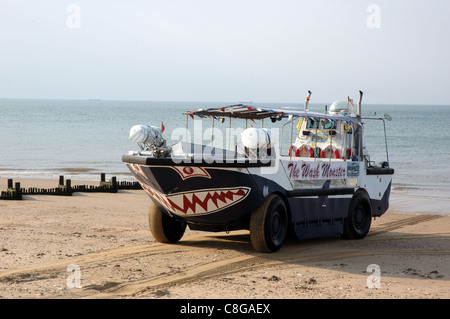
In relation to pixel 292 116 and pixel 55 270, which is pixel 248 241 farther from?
pixel 55 270

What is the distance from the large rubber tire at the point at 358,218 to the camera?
523 inches

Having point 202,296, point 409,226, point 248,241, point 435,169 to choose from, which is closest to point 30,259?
point 202,296

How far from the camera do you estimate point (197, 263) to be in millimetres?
10422

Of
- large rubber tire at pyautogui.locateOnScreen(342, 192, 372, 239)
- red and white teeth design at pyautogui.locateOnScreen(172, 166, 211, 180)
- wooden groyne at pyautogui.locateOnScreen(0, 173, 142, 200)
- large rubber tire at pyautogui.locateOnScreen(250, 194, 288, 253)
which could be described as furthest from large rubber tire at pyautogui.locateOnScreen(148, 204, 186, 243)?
wooden groyne at pyautogui.locateOnScreen(0, 173, 142, 200)

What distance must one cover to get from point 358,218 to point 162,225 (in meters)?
4.14

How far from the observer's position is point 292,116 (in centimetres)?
1138

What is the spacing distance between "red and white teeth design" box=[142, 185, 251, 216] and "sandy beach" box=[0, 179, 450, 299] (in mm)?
774

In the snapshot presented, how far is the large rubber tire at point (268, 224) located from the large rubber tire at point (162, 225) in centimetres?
155

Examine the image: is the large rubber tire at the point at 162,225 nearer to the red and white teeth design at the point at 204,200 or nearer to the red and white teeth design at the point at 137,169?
the red and white teeth design at the point at 204,200

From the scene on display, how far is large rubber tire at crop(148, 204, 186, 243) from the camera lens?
39.3 ft

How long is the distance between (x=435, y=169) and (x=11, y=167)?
2226cm

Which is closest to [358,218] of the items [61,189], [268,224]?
[268,224]

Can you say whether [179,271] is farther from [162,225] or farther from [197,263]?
[162,225]

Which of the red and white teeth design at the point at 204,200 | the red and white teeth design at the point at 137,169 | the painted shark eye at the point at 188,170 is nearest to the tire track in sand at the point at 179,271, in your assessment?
the red and white teeth design at the point at 204,200
